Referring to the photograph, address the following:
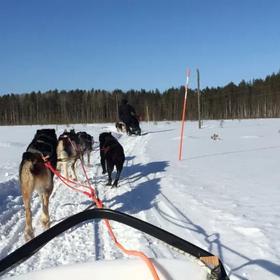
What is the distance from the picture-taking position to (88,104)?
88.8 m

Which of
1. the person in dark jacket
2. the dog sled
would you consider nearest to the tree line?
the person in dark jacket

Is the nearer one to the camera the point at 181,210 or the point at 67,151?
the point at 181,210

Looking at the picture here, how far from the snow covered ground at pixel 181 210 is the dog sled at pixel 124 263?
1.70 meters

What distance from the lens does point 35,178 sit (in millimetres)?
5172

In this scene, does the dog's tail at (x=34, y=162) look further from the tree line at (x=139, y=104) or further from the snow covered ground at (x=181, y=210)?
the tree line at (x=139, y=104)

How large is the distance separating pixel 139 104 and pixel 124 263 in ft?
279

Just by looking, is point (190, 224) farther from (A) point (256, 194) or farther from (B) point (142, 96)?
(B) point (142, 96)

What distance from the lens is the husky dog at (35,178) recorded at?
16.5 feet

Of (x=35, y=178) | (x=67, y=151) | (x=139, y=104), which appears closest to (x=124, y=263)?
(x=35, y=178)

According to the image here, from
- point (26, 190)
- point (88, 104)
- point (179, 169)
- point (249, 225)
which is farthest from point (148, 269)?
point (88, 104)

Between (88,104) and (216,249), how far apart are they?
282ft

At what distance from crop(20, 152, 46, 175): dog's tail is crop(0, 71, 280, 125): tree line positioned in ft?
237

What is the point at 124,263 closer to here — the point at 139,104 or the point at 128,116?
the point at 128,116

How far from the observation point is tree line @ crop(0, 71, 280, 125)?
78.7 metres
